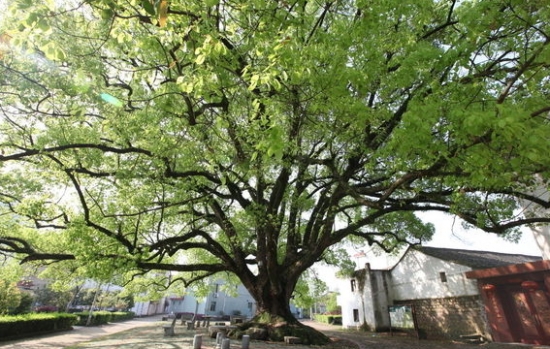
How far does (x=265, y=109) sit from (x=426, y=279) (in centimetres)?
2034

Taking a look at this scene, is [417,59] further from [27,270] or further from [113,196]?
[27,270]

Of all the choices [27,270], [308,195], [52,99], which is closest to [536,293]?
[308,195]

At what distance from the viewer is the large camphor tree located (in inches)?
171

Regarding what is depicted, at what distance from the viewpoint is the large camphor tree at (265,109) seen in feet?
14.3

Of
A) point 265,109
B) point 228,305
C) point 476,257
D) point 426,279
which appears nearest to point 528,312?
point 426,279

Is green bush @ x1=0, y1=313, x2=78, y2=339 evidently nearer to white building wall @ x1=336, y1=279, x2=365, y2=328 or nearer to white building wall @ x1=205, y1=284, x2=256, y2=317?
white building wall @ x1=336, y1=279, x2=365, y2=328

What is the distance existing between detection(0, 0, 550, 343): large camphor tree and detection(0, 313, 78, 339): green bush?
5.32 m

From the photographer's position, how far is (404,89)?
28.5ft

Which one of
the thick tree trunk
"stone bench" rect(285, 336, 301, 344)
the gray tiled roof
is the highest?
the gray tiled roof

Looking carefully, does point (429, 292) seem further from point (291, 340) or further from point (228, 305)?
point (228, 305)

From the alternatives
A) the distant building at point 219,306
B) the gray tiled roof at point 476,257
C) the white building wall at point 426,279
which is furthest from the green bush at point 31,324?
the distant building at point 219,306

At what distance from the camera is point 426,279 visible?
20703 mm

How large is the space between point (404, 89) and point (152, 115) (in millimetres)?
7118

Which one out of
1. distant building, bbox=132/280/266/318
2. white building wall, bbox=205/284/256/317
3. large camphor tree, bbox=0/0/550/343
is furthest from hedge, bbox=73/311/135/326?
large camphor tree, bbox=0/0/550/343
